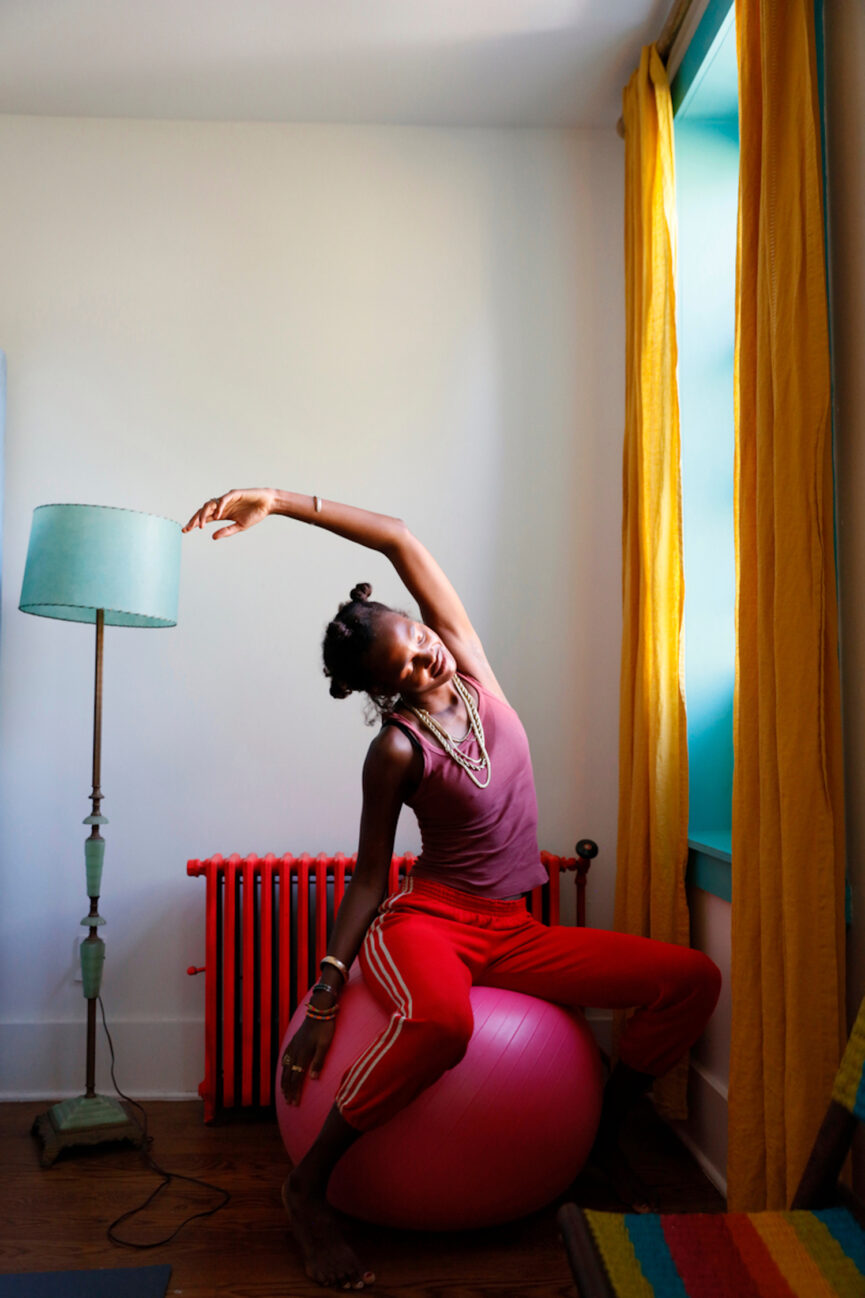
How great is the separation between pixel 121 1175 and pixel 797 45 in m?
2.76

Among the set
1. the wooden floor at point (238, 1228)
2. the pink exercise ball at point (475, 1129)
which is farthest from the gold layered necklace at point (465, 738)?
the wooden floor at point (238, 1228)

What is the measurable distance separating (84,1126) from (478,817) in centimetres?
130

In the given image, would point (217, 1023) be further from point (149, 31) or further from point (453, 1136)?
point (149, 31)

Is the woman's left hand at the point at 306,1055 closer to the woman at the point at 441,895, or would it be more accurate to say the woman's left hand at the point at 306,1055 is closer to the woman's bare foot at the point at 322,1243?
the woman at the point at 441,895

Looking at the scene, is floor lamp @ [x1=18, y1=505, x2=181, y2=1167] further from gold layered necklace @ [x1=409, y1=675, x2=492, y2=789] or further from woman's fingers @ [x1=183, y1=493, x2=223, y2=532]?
gold layered necklace @ [x1=409, y1=675, x2=492, y2=789]

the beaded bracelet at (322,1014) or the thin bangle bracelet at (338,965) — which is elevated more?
the thin bangle bracelet at (338,965)

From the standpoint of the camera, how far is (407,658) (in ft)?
6.43

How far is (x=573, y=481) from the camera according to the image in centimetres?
297

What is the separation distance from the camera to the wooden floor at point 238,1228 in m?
1.76

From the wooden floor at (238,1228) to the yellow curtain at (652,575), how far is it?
442 mm

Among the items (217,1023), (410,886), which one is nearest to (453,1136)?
(410,886)

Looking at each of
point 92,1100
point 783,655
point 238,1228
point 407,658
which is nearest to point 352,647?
point 407,658

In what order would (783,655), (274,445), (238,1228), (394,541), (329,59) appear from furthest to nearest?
(274,445)
(329,59)
(394,541)
(238,1228)
(783,655)

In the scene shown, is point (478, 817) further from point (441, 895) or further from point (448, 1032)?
point (448, 1032)
